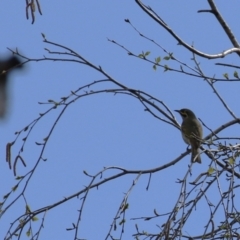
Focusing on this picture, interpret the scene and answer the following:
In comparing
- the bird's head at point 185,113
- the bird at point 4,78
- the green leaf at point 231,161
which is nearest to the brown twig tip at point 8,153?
the green leaf at point 231,161

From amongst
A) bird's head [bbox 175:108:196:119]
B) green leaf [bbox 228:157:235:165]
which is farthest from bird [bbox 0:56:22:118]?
bird's head [bbox 175:108:196:119]

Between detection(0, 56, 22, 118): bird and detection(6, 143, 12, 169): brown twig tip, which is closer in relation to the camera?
detection(0, 56, 22, 118): bird

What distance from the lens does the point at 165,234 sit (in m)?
2.62

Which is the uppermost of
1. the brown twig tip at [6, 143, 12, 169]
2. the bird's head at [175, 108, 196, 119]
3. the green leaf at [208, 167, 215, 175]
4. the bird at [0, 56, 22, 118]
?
the bird's head at [175, 108, 196, 119]

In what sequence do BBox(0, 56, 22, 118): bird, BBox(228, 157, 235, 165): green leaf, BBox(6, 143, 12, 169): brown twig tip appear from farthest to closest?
BBox(6, 143, 12, 169): brown twig tip, BBox(228, 157, 235, 165): green leaf, BBox(0, 56, 22, 118): bird

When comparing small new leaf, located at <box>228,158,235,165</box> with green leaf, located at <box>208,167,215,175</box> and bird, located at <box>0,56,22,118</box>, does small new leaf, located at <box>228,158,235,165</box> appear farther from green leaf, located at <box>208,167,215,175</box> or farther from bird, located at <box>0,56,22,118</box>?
bird, located at <box>0,56,22,118</box>

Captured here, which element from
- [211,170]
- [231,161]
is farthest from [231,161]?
[211,170]

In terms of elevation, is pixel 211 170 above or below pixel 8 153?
below

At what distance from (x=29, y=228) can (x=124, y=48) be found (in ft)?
4.88

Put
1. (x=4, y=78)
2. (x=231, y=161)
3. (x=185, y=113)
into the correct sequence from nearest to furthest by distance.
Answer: (x=4, y=78) → (x=231, y=161) → (x=185, y=113)

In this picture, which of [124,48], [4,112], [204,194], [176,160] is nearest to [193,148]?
[176,160]

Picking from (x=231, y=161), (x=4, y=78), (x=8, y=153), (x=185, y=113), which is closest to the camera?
(x=4, y=78)

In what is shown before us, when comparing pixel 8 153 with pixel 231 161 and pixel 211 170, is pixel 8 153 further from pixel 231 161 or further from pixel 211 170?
pixel 231 161

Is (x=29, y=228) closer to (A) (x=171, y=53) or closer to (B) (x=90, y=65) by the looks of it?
(B) (x=90, y=65)
